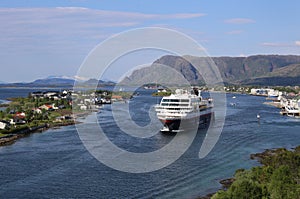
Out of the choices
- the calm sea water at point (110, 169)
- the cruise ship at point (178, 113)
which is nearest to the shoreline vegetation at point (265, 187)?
the calm sea water at point (110, 169)

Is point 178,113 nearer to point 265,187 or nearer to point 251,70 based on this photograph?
point 265,187

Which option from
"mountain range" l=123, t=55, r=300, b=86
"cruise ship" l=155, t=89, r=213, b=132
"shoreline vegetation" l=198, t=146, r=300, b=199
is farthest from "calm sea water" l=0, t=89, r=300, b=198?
"mountain range" l=123, t=55, r=300, b=86

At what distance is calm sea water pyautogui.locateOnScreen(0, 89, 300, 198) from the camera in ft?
23.7

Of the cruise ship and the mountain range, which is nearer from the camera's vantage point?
the cruise ship

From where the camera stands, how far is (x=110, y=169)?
8.73 metres

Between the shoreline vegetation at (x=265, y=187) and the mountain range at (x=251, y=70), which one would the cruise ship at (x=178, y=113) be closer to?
the shoreline vegetation at (x=265, y=187)

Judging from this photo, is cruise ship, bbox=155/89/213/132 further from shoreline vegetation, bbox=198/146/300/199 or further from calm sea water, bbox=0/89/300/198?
shoreline vegetation, bbox=198/146/300/199

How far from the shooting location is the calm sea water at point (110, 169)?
285 inches

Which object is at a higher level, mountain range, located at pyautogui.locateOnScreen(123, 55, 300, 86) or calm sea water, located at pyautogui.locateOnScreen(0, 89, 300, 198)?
mountain range, located at pyautogui.locateOnScreen(123, 55, 300, 86)

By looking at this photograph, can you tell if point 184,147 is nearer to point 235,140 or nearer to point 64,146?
point 235,140

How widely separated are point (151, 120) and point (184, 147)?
595 centimetres

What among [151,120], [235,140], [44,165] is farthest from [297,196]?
[151,120]

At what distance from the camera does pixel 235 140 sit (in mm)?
12594

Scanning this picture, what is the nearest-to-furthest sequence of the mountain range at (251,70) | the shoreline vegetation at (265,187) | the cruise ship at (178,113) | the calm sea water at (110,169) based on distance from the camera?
the shoreline vegetation at (265,187), the calm sea water at (110,169), the cruise ship at (178,113), the mountain range at (251,70)
